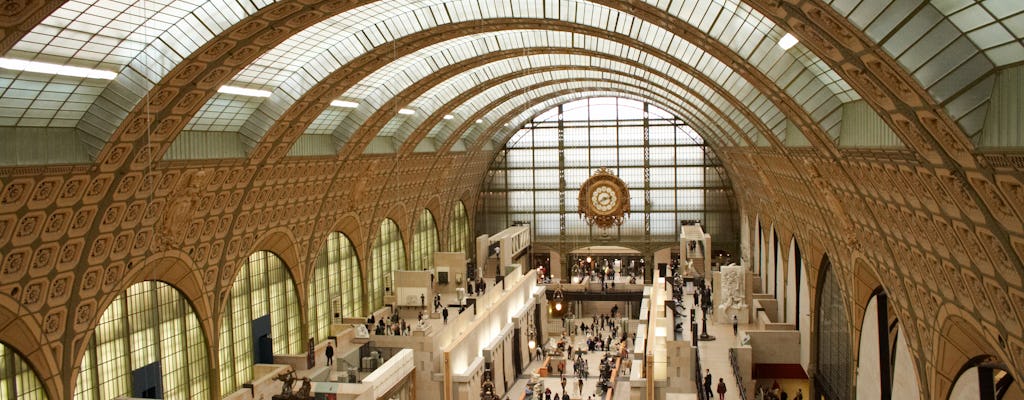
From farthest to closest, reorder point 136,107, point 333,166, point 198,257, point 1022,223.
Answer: point 333,166 → point 198,257 → point 136,107 → point 1022,223

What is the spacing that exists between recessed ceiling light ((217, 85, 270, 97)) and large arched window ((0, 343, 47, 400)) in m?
9.69

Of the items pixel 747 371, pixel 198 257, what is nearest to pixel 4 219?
pixel 198 257

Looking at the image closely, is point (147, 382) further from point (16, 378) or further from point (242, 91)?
point (242, 91)

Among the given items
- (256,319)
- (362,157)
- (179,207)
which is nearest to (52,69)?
(179,207)

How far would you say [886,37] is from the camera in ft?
43.7

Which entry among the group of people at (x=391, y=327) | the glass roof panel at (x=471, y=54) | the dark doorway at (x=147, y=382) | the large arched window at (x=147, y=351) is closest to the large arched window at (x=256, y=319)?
the large arched window at (x=147, y=351)

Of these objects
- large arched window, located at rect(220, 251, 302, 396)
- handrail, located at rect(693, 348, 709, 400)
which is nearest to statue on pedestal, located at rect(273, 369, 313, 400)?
large arched window, located at rect(220, 251, 302, 396)

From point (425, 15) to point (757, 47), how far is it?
40.8 feet

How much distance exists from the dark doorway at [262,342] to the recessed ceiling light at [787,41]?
26668 millimetres

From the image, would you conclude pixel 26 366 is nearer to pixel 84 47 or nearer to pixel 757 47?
pixel 84 47

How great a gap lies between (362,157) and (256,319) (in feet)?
30.8

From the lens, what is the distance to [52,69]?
21719 millimetres

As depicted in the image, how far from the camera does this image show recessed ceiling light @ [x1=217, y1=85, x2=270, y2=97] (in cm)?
2852

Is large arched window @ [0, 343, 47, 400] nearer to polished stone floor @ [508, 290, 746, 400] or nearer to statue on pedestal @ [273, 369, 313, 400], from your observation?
statue on pedestal @ [273, 369, 313, 400]
